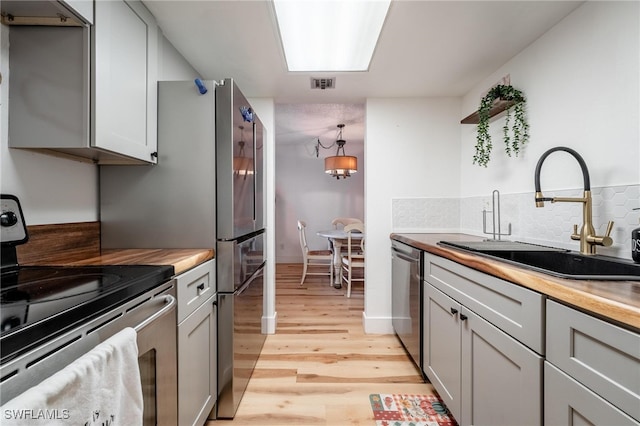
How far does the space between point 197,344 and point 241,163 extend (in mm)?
968

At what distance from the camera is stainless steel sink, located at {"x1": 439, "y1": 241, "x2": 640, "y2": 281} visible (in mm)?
1058

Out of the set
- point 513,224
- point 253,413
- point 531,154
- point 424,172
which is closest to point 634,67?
point 531,154

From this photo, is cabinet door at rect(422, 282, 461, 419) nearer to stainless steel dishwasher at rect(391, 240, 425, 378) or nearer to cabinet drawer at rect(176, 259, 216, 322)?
stainless steel dishwasher at rect(391, 240, 425, 378)

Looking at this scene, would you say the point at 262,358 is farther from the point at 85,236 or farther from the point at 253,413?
the point at 85,236

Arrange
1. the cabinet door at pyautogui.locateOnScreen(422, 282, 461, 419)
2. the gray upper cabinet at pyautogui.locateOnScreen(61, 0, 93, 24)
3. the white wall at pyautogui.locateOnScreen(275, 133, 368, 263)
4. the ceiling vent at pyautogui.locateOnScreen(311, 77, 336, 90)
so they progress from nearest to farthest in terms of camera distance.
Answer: the gray upper cabinet at pyautogui.locateOnScreen(61, 0, 93, 24)
the cabinet door at pyautogui.locateOnScreen(422, 282, 461, 419)
the ceiling vent at pyautogui.locateOnScreen(311, 77, 336, 90)
the white wall at pyautogui.locateOnScreen(275, 133, 368, 263)

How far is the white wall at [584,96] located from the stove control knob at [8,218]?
2.44 m

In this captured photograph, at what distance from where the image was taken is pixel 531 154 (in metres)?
1.79

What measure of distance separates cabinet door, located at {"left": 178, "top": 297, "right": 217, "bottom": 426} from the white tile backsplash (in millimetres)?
1803

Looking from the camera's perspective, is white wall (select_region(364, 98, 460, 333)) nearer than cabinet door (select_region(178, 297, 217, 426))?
No

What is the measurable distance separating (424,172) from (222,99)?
6.19ft

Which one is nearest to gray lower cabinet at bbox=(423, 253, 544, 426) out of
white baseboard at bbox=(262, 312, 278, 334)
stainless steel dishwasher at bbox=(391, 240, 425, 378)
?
stainless steel dishwasher at bbox=(391, 240, 425, 378)

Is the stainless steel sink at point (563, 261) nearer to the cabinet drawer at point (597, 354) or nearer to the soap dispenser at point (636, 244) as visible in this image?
the soap dispenser at point (636, 244)

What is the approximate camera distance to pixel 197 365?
1.28m

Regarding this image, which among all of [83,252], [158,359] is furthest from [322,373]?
[83,252]
